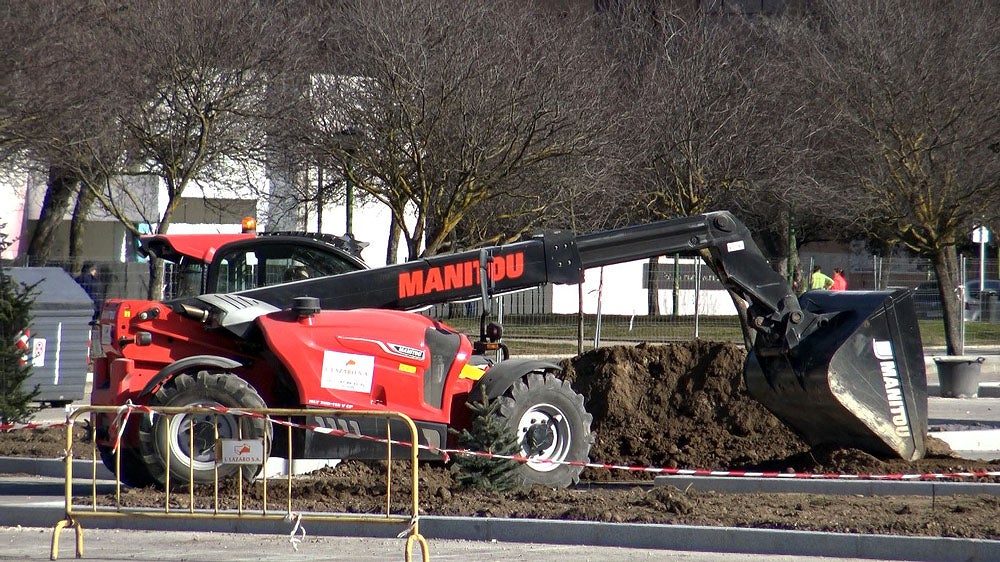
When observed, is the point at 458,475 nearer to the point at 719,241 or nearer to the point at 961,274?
the point at 719,241

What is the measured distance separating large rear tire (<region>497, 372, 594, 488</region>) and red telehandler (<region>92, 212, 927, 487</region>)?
0.01 metres

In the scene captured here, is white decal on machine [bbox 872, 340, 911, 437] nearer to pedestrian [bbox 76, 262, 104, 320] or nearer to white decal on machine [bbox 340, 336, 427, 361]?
white decal on machine [bbox 340, 336, 427, 361]

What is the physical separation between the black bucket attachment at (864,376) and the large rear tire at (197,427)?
4624 millimetres

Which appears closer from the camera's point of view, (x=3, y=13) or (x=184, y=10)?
(x=3, y=13)

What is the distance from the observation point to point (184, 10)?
2328 cm

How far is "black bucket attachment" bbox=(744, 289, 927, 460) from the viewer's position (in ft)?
35.3

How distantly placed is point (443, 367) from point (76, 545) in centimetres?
345

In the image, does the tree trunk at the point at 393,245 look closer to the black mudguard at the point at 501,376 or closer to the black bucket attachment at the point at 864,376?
the black mudguard at the point at 501,376

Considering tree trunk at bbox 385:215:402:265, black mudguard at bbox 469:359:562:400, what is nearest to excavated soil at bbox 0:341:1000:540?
black mudguard at bbox 469:359:562:400

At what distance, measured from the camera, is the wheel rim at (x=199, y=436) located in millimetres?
9695

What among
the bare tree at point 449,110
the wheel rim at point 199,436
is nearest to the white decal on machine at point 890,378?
the wheel rim at point 199,436

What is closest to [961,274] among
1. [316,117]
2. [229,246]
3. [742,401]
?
[316,117]

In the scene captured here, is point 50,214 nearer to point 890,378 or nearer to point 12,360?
point 12,360

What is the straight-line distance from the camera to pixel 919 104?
21.2 metres
